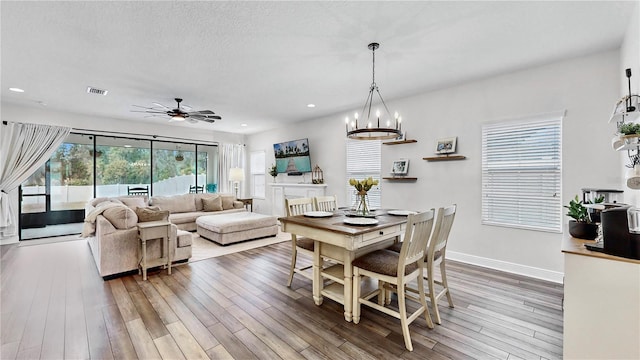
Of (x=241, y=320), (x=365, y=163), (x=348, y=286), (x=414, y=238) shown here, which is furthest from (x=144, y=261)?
(x=365, y=163)

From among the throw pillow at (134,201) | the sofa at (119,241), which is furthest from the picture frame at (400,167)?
the throw pillow at (134,201)

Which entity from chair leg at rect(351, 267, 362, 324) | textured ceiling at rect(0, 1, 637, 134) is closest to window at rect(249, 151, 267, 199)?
textured ceiling at rect(0, 1, 637, 134)

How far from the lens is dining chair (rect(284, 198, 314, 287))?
2.99m

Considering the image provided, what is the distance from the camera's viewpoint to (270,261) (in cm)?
407

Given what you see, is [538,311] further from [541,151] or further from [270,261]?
[270,261]

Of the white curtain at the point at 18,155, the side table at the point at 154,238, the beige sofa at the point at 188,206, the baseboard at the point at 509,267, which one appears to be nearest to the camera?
the baseboard at the point at 509,267

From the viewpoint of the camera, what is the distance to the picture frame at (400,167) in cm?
458

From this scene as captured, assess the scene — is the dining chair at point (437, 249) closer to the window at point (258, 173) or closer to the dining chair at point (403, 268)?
the dining chair at point (403, 268)

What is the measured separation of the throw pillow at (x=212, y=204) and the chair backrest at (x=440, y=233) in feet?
17.9

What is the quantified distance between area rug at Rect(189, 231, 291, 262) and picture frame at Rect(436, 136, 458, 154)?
322 centimetres

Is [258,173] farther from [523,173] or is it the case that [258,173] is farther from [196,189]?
[523,173]

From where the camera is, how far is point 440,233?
2479 millimetres

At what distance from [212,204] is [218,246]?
199cm

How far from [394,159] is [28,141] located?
6975 millimetres
